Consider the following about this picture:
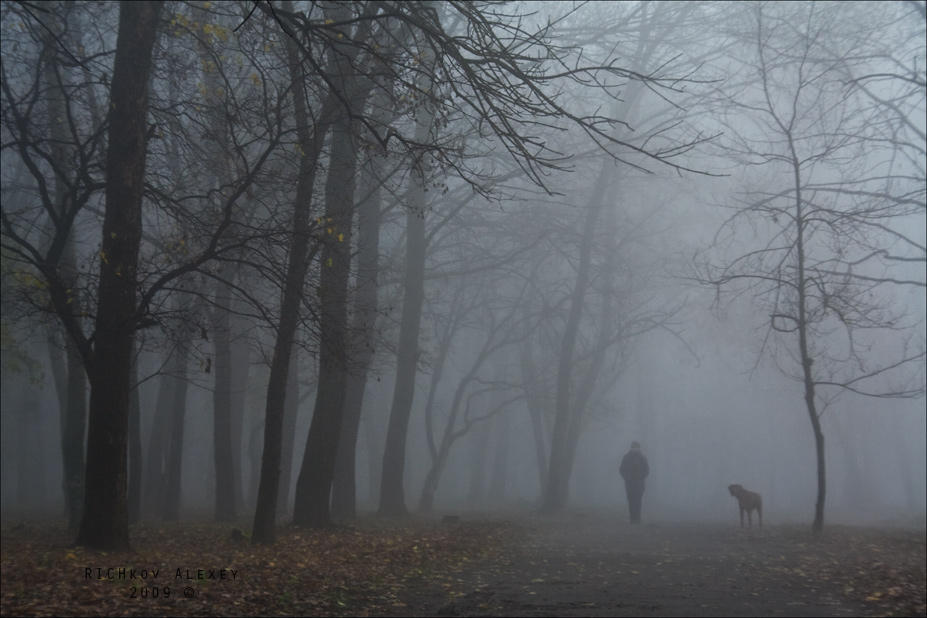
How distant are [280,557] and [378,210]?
34.8 feet

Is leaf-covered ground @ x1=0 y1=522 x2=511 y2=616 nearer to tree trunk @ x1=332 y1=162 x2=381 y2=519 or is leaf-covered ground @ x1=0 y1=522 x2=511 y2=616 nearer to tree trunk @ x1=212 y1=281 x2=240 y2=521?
tree trunk @ x1=332 y1=162 x2=381 y2=519

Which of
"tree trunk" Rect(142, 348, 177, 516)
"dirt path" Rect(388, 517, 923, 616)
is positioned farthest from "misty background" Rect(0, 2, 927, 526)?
"dirt path" Rect(388, 517, 923, 616)

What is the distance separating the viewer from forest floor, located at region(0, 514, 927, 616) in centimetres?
793

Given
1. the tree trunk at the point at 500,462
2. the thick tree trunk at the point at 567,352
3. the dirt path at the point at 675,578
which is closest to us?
the dirt path at the point at 675,578

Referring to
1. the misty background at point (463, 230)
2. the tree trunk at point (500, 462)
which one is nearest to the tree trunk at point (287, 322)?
the misty background at point (463, 230)

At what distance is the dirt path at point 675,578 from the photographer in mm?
8258

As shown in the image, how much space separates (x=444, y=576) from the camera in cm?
1057

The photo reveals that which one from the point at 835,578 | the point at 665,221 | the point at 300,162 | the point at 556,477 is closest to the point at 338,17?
the point at 300,162

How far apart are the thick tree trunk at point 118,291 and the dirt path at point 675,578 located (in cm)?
392

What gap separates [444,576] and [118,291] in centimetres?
525

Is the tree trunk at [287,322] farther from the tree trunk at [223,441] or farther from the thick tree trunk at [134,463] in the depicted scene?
the tree trunk at [223,441]

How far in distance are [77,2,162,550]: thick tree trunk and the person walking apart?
15.7 metres

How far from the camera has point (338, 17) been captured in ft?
46.5

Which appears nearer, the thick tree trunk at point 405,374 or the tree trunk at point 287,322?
the tree trunk at point 287,322
